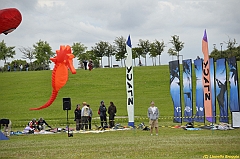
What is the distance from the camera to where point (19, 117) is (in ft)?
133

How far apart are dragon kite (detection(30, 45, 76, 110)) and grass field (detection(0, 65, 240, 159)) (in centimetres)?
283

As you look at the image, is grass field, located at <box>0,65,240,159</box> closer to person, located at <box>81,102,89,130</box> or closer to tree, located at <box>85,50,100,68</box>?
person, located at <box>81,102,89,130</box>

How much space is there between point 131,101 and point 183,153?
28.5 feet

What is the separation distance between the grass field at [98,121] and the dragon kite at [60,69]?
283 centimetres

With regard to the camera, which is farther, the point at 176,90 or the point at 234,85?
the point at 176,90

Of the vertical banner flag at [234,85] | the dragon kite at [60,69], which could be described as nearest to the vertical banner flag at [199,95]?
the vertical banner flag at [234,85]

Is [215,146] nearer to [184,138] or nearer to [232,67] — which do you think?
[184,138]

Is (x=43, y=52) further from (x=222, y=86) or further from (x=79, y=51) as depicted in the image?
(x=222, y=86)

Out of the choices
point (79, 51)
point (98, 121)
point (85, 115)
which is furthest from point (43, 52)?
point (85, 115)

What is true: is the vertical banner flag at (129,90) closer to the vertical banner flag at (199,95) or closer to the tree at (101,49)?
the vertical banner flag at (199,95)

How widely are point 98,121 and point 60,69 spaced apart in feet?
26.7

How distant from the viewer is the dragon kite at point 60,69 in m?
28.1

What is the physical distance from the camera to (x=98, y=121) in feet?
116

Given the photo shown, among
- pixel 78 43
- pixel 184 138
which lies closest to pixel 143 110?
pixel 184 138
